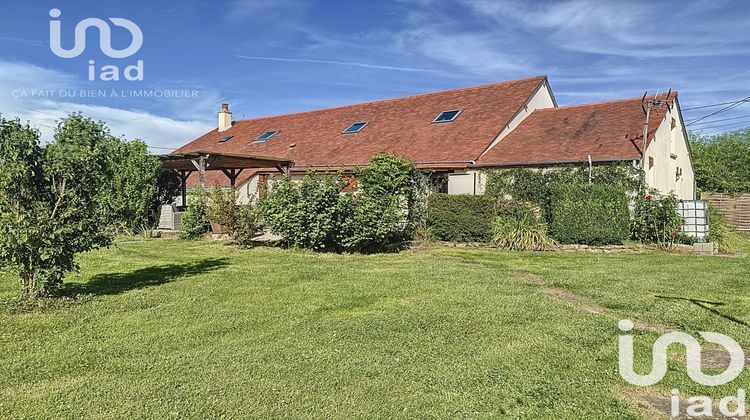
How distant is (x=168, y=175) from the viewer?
2025cm

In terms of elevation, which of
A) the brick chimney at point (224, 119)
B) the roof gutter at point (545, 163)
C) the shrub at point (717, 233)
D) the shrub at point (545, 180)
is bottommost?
the shrub at point (717, 233)

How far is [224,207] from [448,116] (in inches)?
426

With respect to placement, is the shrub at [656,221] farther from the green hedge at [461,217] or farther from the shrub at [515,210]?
the green hedge at [461,217]

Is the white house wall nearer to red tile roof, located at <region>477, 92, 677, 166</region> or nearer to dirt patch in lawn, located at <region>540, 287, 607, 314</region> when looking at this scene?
red tile roof, located at <region>477, 92, 677, 166</region>

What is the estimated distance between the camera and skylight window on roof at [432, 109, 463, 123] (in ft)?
69.4

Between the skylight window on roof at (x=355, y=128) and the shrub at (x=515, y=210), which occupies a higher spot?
the skylight window on roof at (x=355, y=128)

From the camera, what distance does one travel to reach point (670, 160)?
17.9 m

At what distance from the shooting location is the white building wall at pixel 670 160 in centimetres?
1611

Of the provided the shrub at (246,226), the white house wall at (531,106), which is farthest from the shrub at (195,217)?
the white house wall at (531,106)

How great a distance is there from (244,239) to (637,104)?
14841 mm

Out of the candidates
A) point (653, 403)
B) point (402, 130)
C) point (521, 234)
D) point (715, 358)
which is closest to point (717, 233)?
point (521, 234)

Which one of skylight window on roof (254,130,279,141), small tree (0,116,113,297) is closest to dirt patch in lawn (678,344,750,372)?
small tree (0,116,113,297)

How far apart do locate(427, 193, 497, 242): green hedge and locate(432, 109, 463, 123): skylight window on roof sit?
7.14 metres

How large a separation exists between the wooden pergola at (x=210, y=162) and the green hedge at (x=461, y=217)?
6474 millimetres
